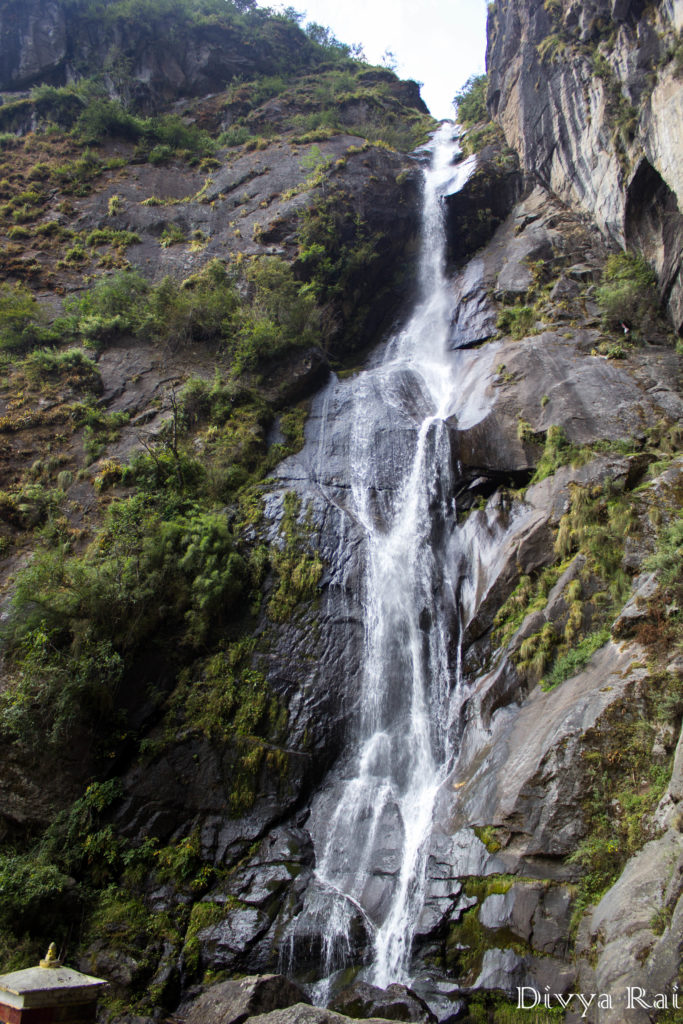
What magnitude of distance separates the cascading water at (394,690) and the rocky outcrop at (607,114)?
668 centimetres

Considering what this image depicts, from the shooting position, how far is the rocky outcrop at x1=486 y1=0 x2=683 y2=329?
43.8ft

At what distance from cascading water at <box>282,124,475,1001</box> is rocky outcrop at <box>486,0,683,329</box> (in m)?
6.68

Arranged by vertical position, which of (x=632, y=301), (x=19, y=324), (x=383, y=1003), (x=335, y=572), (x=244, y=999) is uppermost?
(x=19, y=324)

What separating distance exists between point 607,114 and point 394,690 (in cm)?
1794

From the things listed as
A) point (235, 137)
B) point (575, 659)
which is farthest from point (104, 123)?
point (575, 659)

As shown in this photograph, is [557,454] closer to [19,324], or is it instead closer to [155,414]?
[155,414]

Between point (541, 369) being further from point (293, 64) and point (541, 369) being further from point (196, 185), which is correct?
point (293, 64)

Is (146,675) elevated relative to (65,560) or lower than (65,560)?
lower

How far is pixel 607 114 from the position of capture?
1670cm

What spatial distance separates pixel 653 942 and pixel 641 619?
393 centimetres

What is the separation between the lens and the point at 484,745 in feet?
29.1

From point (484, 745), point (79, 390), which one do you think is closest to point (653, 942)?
point (484, 745)

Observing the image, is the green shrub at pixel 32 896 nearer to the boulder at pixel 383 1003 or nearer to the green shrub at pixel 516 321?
the boulder at pixel 383 1003

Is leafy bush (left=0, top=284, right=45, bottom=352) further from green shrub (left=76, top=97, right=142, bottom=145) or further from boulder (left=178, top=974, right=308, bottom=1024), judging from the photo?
boulder (left=178, top=974, right=308, bottom=1024)
